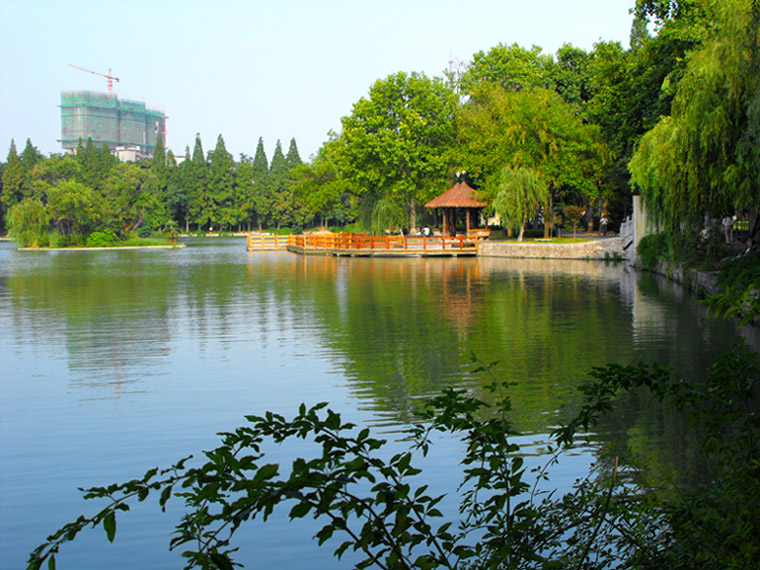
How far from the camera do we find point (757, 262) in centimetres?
1441

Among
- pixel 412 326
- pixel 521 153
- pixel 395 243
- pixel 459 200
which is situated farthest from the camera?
pixel 459 200

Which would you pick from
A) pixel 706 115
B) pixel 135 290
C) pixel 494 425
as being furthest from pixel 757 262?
pixel 135 290

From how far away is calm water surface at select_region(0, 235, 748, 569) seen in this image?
5926mm

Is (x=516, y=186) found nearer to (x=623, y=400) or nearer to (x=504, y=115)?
(x=504, y=115)

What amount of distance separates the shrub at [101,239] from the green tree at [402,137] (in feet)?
80.4

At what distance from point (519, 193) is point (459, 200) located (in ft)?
17.8

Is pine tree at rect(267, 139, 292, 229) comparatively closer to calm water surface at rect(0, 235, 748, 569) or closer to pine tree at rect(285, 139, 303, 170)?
pine tree at rect(285, 139, 303, 170)

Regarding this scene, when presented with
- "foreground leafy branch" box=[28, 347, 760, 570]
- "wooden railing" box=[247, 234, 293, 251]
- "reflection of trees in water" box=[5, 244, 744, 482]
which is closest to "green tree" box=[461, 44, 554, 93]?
"wooden railing" box=[247, 234, 293, 251]

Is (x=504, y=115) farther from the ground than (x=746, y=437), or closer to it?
farther from the ground

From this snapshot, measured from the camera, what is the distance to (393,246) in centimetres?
4241

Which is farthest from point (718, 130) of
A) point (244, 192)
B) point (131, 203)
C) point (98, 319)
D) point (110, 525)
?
point (244, 192)

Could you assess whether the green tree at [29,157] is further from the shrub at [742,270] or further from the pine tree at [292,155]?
the shrub at [742,270]

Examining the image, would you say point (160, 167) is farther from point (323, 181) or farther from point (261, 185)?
point (323, 181)

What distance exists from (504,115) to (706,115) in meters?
26.9
